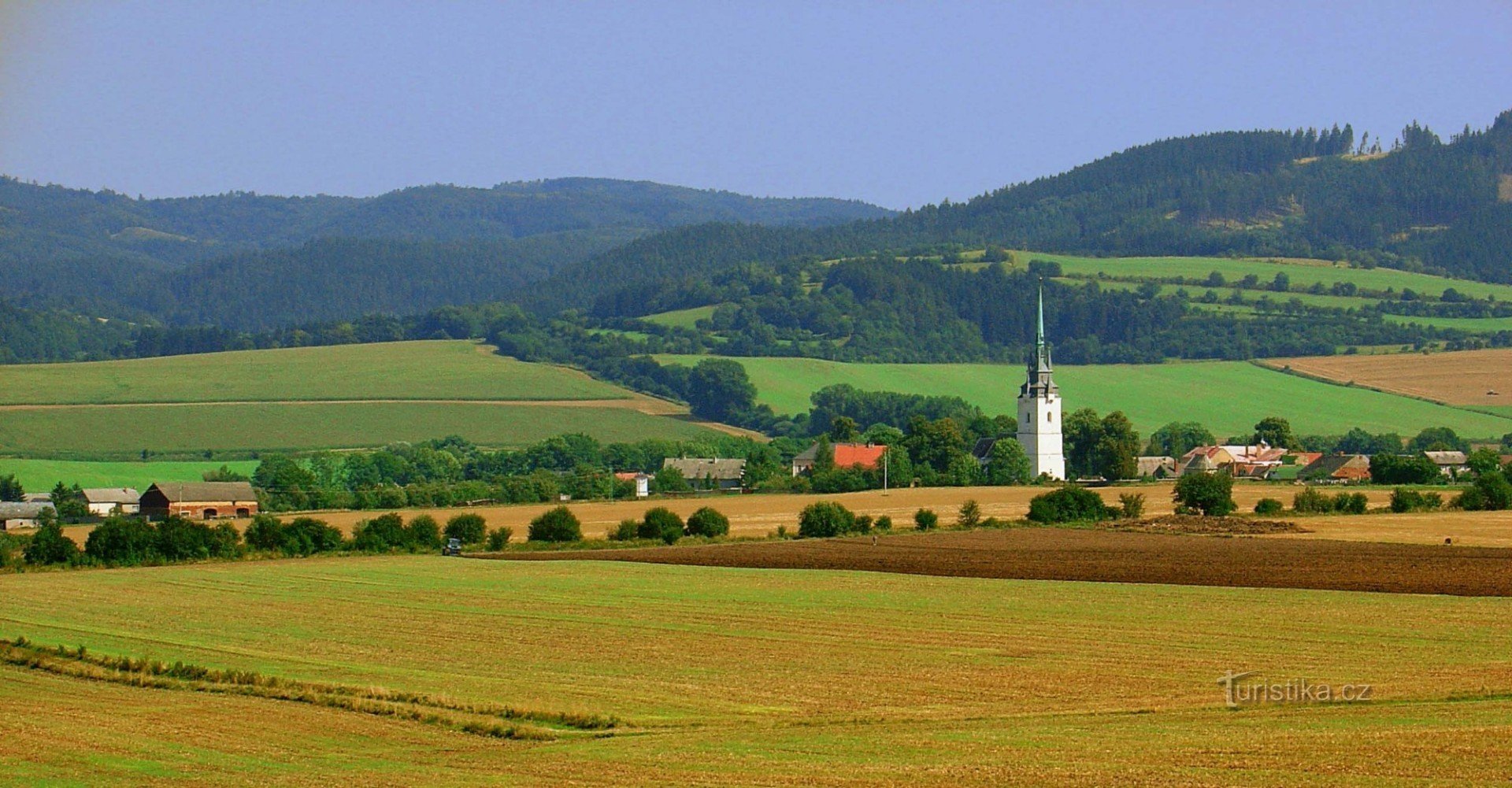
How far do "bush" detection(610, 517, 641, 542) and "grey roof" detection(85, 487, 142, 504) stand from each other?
122 ft

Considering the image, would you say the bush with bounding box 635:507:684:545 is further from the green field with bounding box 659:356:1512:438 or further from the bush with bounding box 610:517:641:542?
the green field with bounding box 659:356:1512:438

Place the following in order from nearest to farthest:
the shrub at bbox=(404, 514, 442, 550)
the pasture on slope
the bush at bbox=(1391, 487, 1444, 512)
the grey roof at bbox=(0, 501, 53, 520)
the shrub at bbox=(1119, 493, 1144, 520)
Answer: the shrub at bbox=(404, 514, 442, 550) → the bush at bbox=(1391, 487, 1444, 512) → the shrub at bbox=(1119, 493, 1144, 520) → the grey roof at bbox=(0, 501, 53, 520) → the pasture on slope

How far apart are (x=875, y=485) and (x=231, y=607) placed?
66.6m

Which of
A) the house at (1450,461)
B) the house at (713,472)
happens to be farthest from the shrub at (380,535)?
the house at (1450,461)

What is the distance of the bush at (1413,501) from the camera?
269 feet

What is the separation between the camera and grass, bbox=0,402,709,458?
4894 inches

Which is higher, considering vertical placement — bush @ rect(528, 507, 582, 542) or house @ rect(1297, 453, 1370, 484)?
house @ rect(1297, 453, 1370, 484)

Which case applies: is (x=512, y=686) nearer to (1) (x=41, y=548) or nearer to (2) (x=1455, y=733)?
(2) (x=1455, y=733)

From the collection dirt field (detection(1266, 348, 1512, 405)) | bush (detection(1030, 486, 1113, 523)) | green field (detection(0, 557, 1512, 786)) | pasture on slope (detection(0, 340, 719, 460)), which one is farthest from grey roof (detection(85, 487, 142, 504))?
dirt field (detection(1266, 348, 1512, 405))

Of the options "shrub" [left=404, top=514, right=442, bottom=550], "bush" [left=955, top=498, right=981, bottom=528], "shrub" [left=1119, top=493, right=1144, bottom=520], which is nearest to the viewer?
"shrub" [left=404, top=514, right=442, bottom=550]

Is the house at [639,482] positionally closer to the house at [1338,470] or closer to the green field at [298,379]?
the green field at [298,379]

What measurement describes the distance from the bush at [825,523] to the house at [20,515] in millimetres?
39525

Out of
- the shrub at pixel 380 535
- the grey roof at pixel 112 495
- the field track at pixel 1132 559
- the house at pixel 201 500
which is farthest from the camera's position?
the grey roof at pixel 112 495

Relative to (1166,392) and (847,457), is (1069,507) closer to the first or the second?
(847,457)
